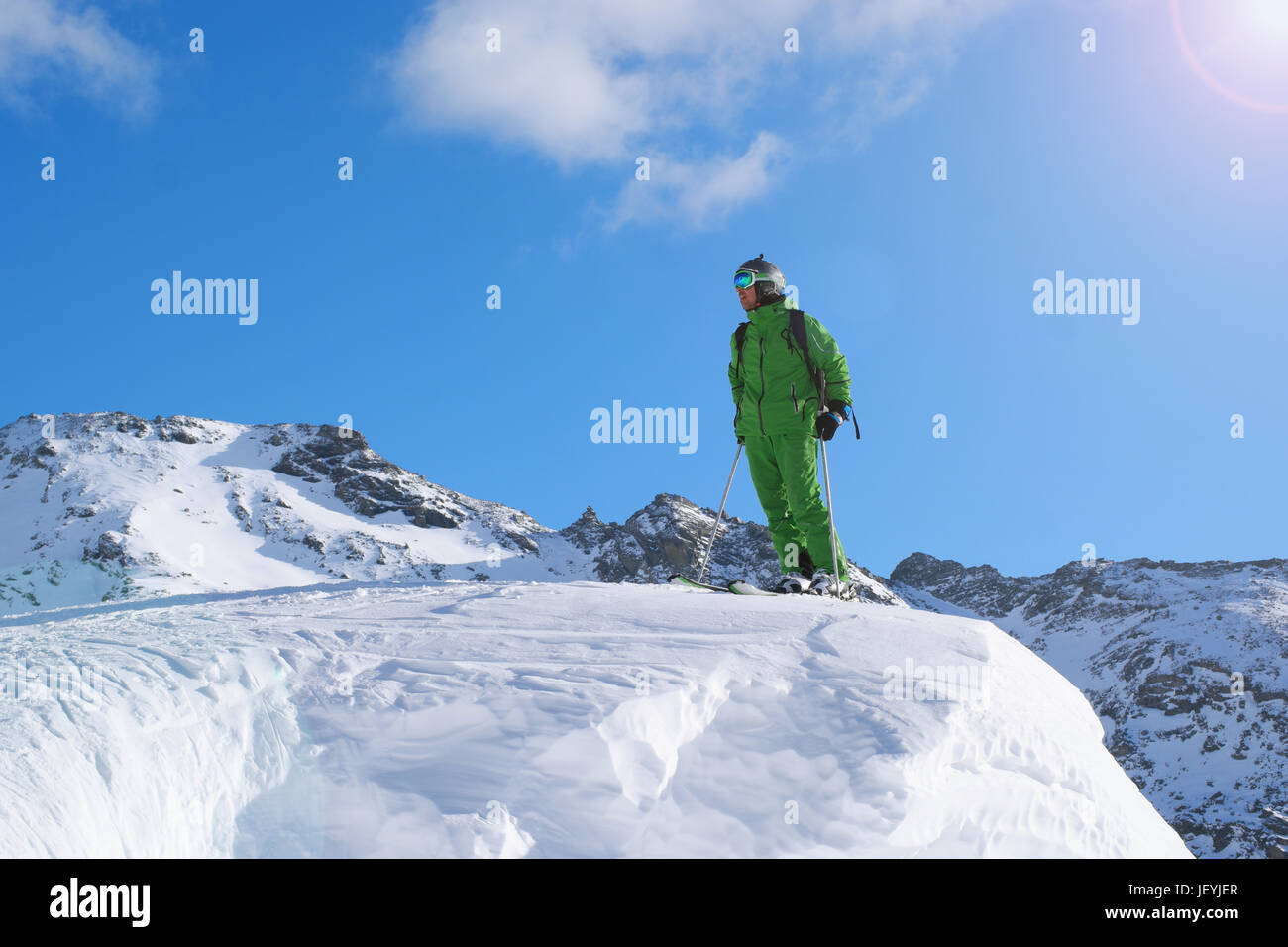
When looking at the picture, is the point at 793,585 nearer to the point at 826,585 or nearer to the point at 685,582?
the point at 826,585

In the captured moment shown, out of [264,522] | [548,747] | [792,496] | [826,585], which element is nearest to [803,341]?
[792,496]

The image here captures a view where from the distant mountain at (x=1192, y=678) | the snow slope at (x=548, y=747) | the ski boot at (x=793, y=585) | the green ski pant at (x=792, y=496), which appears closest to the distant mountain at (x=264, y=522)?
the distant mountain at (x=1192, y=678)

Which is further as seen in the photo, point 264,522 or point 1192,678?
point 1192,678

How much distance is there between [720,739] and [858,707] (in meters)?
0.67

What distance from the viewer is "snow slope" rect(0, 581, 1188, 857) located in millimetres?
3377

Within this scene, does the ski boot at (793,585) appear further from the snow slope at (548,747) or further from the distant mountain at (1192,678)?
the distant mountain at (1192,678)

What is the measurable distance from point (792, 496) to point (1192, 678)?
151 meters

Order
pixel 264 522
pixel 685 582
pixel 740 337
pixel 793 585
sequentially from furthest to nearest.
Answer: pixel 264 522, pixel 740 337, pixel 685 582, pixel 793 585

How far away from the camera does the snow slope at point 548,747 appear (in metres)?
3.38

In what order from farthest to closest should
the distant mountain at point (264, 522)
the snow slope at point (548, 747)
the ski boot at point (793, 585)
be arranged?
1. the distant mountain at point (264, 522)
2. the ski boot at point (793, 585)
3. the snow slope at point (548, 747)

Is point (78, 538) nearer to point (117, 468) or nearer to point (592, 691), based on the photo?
point (117, 468)

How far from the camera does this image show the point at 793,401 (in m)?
8.02
